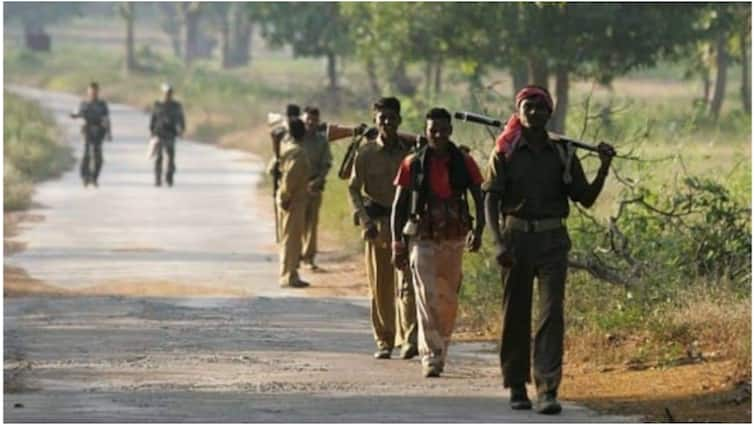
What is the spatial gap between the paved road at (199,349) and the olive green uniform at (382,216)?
0.26 meters

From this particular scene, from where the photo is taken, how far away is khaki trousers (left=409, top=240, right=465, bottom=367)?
14930mm

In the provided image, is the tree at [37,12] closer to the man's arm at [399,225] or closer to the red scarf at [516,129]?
the man's arm at [399,225]

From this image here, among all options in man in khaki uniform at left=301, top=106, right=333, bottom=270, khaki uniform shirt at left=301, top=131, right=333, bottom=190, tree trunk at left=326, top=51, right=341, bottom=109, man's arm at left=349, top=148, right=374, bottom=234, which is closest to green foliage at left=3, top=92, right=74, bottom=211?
tree trunk at left=326, top=51, right=341, bottom=109

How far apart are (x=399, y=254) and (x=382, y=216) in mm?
1015

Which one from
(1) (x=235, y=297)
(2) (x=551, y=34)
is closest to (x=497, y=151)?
(1) (x=235, y=297)

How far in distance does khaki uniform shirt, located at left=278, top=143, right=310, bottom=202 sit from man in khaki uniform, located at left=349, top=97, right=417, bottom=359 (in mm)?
5439

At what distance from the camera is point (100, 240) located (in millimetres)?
27062

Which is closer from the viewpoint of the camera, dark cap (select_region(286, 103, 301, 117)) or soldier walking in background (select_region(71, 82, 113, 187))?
dark cap (select_region(286, 103, 301, 117))

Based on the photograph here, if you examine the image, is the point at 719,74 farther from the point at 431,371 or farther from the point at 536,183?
the point at 536,183

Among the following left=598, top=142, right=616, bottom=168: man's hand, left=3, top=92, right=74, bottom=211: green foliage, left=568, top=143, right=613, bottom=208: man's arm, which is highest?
left=598, top=142, right=616, bottom=168: man's hand

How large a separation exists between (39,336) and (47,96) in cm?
5990

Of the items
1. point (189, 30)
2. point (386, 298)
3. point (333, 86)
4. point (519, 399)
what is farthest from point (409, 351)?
point (189, 30)

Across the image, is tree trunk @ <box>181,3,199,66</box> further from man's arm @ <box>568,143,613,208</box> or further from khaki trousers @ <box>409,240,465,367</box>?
man's arm @ <box>568,143,613,208</box>

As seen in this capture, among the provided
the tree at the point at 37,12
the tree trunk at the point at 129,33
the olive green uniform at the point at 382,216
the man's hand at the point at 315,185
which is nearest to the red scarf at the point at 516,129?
the olive green uniform at the point at 382,216
